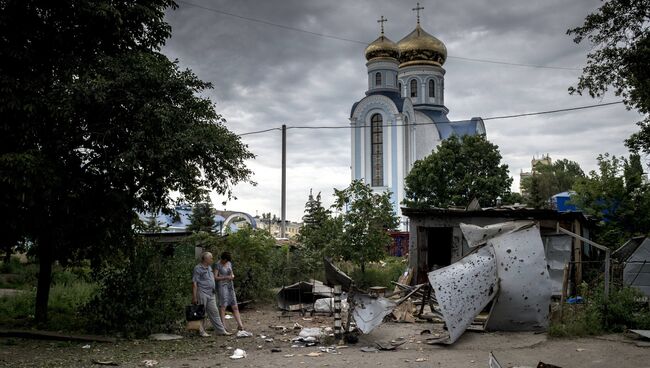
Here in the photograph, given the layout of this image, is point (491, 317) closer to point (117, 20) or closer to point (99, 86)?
point (99, 86)

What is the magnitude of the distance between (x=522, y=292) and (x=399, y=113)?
37.9 m

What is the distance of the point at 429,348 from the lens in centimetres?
1044

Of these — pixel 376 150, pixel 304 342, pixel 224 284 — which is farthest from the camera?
pixel 376 150

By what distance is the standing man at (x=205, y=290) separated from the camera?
1152cm

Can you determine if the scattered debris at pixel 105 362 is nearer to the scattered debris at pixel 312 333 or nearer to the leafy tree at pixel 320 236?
the scattered debris at pixel 312 333

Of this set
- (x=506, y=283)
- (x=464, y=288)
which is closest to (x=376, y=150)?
(x=506, y=283)

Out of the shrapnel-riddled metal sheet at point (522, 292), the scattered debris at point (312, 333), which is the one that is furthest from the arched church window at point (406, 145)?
the scattered debris at point (312, 333)

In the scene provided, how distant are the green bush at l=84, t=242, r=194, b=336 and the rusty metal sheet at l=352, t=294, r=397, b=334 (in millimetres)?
3779

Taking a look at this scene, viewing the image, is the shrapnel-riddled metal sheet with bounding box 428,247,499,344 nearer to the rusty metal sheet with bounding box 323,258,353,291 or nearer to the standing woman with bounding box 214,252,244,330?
the rusty metal sheet with bounding box 323,258,353,291

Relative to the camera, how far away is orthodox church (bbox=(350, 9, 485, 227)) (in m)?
48.7

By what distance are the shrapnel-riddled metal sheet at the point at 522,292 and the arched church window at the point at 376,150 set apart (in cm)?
3701

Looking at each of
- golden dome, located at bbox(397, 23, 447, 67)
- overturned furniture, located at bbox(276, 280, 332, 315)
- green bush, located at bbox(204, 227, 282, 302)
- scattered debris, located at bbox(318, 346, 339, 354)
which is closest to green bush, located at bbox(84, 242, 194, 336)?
scattered debris, located at bbox(318, 346, 339, 354)

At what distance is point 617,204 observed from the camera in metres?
21.5

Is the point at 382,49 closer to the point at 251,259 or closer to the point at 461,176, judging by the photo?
the point at 461,176
